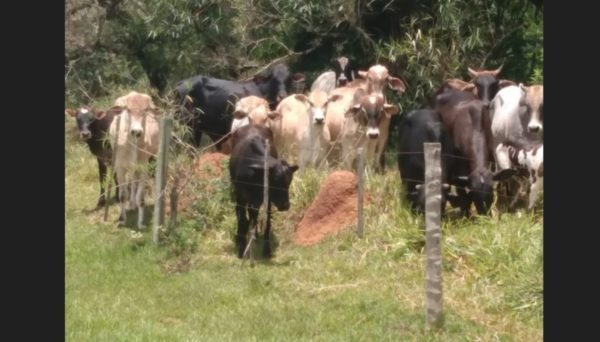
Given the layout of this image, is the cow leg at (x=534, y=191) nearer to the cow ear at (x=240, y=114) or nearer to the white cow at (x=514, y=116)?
the white cow at (x=514, y=116)

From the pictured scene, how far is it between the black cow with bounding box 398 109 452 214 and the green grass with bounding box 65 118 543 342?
0.25 m

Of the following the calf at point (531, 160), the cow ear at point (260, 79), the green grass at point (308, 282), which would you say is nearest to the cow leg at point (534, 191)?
the calf at point (531, 160)

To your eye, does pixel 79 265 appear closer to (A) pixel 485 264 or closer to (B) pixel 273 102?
(A) pixel 485 264

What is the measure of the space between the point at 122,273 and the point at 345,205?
305 centimetres

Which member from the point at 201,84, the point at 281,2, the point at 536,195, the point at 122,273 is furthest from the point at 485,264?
the point at 281,2

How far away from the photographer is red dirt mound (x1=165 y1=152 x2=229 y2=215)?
1361 centimetres

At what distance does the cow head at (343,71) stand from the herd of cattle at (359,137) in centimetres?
126

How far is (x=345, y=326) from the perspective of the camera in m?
9.32

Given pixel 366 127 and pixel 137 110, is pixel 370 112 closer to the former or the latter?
Result: pixel 366 127

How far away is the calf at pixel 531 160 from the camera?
12.4m

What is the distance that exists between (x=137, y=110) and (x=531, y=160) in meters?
5.40

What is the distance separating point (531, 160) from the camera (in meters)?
12.6

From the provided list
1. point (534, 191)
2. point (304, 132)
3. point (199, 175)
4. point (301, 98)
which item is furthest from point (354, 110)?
point (534, 191)

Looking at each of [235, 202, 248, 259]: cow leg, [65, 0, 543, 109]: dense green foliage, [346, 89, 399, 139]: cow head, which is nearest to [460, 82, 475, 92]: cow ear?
[346, 89, 399, 139]: cow head
